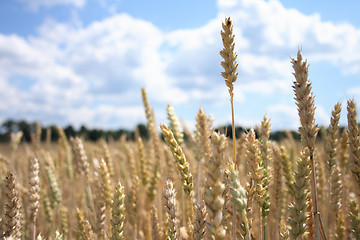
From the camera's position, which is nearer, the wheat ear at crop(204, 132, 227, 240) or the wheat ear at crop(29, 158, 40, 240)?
the wheat ear at crop(204, 132, 227, 240)

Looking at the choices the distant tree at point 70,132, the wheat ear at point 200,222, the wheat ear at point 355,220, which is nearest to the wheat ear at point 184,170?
the wheat ear at point 200,222

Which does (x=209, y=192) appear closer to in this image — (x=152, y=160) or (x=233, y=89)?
(x=233, y=89)

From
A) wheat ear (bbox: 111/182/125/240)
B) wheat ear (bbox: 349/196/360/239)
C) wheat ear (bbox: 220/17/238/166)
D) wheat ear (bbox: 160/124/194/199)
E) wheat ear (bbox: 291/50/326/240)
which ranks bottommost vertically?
wheat ear (bbox: 349/196/360/239)

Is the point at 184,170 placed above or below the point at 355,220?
above

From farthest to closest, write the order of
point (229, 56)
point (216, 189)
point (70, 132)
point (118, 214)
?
point (70, 132)
point (118, 214)
point (229, 56)
point (216, 189)

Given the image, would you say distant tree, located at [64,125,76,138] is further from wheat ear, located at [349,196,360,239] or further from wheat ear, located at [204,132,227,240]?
wheat ear, located at [349,196,360,239]

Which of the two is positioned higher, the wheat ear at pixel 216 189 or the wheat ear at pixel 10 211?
the wheat ear at pixel 216 189

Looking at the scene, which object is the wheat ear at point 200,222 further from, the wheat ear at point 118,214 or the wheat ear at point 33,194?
the wheat ear at point 33,194

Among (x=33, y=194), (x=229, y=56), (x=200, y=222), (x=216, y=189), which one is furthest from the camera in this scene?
(x=33, y=194)

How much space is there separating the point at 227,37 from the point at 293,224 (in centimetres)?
94

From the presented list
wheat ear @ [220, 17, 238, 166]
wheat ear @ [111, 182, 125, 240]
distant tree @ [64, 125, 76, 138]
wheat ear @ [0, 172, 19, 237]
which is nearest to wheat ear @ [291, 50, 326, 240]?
wheat ear @ [220, 17, 238, 166]

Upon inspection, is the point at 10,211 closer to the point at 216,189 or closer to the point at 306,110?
the point at 216,189

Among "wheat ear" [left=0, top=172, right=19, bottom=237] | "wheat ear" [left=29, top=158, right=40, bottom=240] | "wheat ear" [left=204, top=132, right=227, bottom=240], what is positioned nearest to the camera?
"wheat ear" [left=204, top=132, right=227, bottom=240]

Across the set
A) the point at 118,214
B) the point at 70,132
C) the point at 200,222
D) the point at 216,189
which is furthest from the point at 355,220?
the point at 70,132
